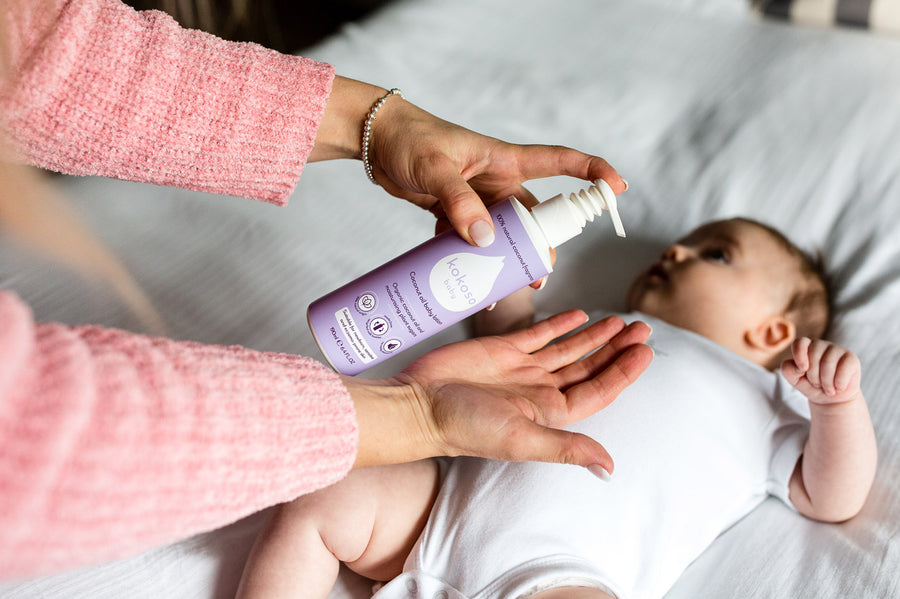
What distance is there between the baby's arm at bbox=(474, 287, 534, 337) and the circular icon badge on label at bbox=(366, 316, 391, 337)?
425 millimetres

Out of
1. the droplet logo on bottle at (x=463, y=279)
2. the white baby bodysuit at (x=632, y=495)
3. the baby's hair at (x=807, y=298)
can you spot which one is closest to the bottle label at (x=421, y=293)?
the droplet logo on bottle at (x=463, y=279)

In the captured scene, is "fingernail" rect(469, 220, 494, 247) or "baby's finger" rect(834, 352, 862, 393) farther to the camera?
"baby's finger" rect(834, 352, 862, 393)

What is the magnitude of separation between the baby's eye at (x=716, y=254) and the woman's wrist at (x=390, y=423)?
25.8 inches

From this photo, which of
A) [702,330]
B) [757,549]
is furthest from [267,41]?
[757,549]

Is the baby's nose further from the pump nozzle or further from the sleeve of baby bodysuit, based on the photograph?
the pump nozzle

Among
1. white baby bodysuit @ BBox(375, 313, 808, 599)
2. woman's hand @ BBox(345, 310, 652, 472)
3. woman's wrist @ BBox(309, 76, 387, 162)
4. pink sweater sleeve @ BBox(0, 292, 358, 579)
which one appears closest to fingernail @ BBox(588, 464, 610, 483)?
woman's hand @ BBox(345, 310, 652, 472)

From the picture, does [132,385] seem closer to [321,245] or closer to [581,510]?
[581,510]

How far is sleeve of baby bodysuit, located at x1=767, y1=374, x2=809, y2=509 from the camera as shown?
0.98 meters

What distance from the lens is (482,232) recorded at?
71 cm

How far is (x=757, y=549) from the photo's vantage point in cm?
92

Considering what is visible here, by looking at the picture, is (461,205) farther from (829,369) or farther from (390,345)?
(829,369)

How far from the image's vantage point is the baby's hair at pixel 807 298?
3.83 ft

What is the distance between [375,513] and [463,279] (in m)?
0.32

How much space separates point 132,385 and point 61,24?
48 centimetres
